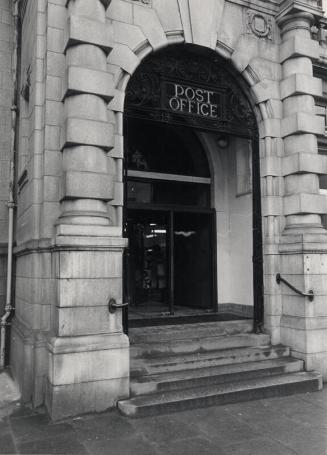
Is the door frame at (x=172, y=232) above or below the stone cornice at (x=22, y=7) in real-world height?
below

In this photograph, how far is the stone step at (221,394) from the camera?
551 centimetres

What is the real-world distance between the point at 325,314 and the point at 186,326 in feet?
8.25

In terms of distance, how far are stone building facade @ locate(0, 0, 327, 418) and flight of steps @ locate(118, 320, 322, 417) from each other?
387 millimetres

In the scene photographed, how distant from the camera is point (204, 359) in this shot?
672 centimetres

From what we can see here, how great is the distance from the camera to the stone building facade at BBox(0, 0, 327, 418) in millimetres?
5723

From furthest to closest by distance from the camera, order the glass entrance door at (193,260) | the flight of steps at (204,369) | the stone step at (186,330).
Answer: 1. the glass entrance door at (193,260)
2. the stone step at (186,330)
3. the flight of steps at (204,369)

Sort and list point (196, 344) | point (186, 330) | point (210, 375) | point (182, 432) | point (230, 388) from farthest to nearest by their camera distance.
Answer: point (186, 330) → point (196, 344) → point (210, 375) → point (230, 388) → point (182, 432)

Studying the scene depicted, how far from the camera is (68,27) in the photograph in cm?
607

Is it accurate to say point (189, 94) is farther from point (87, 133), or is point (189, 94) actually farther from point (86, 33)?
point (87, 133)

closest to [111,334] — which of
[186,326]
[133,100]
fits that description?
[186,326]

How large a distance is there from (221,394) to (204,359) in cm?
84

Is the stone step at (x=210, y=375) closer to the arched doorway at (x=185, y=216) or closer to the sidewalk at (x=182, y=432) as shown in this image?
the sidewalk at (x=182, y=432)

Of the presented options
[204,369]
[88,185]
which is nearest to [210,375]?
[204,369]

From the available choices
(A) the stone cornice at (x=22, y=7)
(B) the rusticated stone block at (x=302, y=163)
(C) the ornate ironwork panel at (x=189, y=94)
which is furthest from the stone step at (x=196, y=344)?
(A) the stone cornice at (x=22, y=7)
